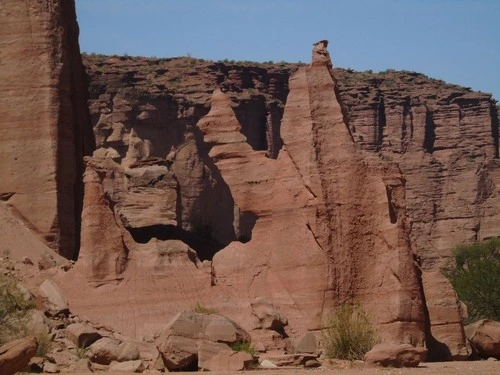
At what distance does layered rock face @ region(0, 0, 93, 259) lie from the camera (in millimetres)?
44938

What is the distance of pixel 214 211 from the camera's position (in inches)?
3009

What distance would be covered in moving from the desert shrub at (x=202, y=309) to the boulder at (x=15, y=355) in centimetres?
877

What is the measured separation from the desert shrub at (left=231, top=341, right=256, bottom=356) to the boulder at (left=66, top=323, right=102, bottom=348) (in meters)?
3.44

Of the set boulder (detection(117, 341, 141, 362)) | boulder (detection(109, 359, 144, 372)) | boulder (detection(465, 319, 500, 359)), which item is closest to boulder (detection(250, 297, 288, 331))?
boulder (detection(117, 341, 141, 362))

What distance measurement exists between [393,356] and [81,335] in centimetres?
749

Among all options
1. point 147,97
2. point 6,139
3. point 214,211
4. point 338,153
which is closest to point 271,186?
point 338,153

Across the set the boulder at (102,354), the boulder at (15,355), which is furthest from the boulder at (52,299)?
the boulder at (15,355)

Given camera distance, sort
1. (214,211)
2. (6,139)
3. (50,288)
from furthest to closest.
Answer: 1. (214,211)
2. (6,139)
3. (50,288)

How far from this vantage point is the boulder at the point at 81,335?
38219mm

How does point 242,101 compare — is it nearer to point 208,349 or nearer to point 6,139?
point 6,139

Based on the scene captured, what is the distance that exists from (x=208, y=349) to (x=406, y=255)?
7.46 metres

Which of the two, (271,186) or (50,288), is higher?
(271,186)

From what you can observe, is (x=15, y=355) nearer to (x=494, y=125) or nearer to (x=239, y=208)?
(x=239, y=208)

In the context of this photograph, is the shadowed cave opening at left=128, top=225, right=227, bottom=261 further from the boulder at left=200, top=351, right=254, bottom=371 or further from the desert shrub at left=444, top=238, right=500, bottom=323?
the boulder at left=200, top=351, right=254, bottom=371
